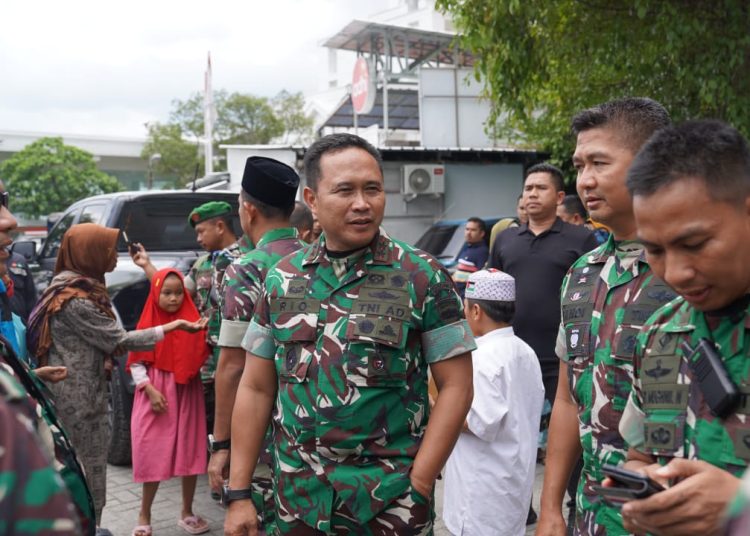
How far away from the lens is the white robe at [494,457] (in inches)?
140

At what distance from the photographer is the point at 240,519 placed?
2.63 meters

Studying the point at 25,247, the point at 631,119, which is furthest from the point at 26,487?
the point at 25,247

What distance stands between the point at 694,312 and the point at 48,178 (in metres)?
40.9

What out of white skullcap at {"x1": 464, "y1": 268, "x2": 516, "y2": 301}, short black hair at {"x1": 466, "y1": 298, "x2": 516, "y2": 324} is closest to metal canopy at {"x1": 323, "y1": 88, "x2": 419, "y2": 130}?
white skullcap at {"x1": 464, "y1": 268, "x2": 516, "y2": 301}

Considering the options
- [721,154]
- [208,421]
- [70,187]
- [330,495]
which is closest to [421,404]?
[330,495]

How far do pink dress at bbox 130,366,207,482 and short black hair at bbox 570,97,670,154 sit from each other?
3.31m

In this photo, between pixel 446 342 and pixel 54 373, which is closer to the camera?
pixel 446 342

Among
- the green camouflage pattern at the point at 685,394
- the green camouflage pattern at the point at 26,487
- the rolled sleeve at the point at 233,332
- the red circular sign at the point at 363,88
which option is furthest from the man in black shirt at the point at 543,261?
the red circular sign at the point at 363,88

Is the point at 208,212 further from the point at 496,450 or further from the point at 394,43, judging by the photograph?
the point at 394,43

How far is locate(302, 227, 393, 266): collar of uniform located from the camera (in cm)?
259

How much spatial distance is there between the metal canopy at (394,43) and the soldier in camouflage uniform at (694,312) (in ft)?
70.4

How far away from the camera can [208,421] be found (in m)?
5.45

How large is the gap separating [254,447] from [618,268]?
1.35 meters

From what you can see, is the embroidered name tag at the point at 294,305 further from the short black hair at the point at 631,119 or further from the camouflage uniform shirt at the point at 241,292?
the short black hair at the point at 631,119
